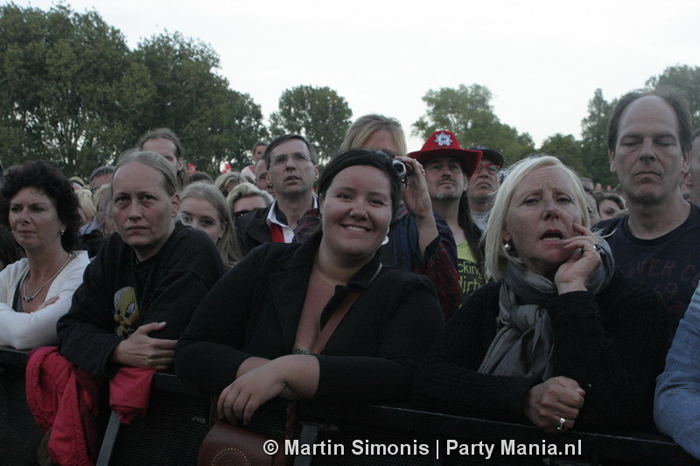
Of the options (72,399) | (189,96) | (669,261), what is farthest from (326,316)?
(189,96)

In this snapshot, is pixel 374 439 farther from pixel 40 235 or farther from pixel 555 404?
pixel 40 235

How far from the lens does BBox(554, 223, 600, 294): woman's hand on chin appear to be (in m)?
2.03

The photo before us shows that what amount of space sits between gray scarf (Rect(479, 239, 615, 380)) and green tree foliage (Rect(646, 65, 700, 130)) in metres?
75.1

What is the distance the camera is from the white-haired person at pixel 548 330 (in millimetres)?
1845

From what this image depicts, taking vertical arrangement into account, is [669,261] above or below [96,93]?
below

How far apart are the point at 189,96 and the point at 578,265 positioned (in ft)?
127

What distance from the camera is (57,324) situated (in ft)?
9.70

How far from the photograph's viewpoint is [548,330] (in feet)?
6.66

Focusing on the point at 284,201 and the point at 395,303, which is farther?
the point at 284,201

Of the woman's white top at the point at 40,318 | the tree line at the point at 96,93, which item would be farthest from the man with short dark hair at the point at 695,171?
the tree line at the point at 96,93

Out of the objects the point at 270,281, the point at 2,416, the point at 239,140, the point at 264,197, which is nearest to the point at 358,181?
the point at 270,281

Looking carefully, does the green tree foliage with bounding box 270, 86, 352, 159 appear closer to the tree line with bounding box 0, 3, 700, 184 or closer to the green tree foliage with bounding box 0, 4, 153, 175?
the tree line with bounding box 0, 3, 700, 184

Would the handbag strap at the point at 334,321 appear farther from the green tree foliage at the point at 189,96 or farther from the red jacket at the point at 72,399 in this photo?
the green tree foliage at the point at 189,96

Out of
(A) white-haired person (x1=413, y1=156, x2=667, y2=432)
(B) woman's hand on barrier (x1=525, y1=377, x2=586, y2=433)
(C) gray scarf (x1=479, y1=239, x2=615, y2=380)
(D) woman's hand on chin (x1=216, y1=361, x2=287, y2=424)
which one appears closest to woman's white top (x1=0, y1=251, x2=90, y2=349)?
(D) woman's hand on chin (x1=216, y1=361, x2=287, y2=424)
